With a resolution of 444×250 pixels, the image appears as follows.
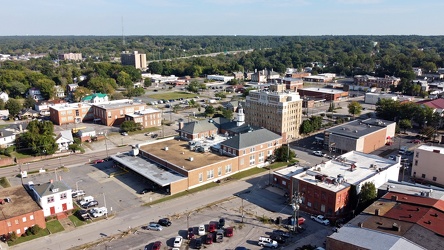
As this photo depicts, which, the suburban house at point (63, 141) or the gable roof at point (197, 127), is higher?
the gable roof at point (197, 127)

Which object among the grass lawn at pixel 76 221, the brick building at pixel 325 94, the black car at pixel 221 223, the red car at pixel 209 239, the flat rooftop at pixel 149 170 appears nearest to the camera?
the red car at pixel 209 239

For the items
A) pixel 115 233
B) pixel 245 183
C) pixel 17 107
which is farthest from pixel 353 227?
pixel 17 107

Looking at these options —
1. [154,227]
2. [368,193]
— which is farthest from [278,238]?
[154,227]

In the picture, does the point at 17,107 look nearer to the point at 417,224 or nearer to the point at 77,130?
the point at 77,130

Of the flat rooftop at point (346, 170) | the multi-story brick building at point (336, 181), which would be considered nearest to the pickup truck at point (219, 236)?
the multi-story brick building at point (336, 181)

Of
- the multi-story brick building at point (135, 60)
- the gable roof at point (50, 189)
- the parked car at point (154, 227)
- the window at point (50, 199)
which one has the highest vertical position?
the multi-story brick building at point (135, 60)

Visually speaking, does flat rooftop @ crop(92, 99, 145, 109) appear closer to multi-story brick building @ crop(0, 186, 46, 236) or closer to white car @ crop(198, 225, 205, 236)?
multi-story brick building @ crop(0, 186, 46, 236)

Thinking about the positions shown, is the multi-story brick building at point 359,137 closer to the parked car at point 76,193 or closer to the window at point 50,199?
the parked car at point 76,193

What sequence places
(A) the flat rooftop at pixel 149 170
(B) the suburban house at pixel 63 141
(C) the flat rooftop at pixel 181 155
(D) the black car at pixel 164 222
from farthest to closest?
(B) the suburban house at pixel 63 141 < (C) the flat rooftop at pixel 181 155 < (A) the flat rooftop at pixel 149 170 < (D) the black car at pixel 164 222
